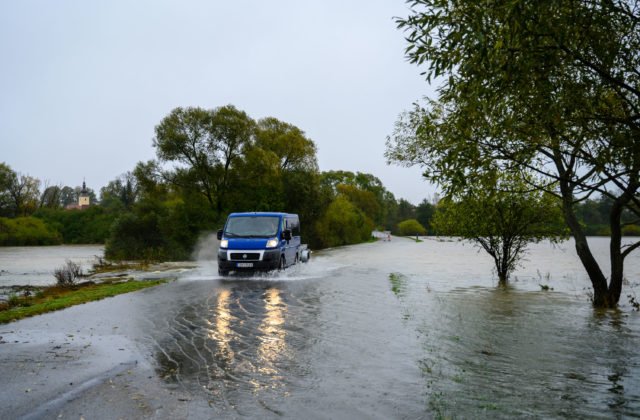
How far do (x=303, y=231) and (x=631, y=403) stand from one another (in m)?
46.5

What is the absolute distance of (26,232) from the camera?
69.8m

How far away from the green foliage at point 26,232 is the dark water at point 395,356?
217 ft

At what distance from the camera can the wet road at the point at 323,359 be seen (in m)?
5.11

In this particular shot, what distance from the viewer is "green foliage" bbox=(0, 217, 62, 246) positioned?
68.5 metres

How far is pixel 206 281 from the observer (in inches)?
713

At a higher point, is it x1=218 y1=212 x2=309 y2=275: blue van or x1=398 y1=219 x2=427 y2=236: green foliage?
x1=398 y1=219 x2=427 y2=236: green foliage

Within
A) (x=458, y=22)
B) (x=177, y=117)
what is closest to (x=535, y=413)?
(x=458, y=22)

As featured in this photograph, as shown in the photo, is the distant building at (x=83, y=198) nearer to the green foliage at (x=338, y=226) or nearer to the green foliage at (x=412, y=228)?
the green foliage at (x=412, y=228)

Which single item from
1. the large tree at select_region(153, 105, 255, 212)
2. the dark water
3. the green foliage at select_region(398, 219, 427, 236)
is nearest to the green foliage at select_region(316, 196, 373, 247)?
the large tree at select_region(153, 105, 255, 212)

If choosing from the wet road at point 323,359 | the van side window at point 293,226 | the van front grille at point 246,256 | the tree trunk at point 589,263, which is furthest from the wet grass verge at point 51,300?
the tree trunk at point 589,263

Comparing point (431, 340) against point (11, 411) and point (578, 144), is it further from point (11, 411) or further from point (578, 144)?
point (11, 411)

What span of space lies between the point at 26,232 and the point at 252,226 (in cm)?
6250

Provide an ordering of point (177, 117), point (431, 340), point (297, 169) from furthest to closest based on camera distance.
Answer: point (297, 169) → point (177, 117) → point (431, 340)

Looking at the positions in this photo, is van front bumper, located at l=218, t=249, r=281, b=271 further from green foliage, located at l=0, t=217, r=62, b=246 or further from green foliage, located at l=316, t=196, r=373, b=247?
green foliage, located at l=0, t=217, r=62, b=246
